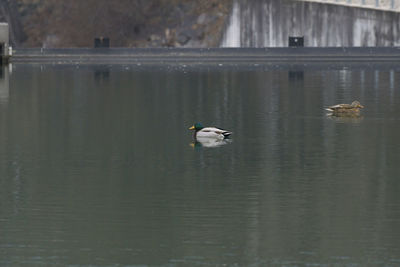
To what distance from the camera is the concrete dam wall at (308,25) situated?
92.0 metres

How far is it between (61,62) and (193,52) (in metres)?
10.7

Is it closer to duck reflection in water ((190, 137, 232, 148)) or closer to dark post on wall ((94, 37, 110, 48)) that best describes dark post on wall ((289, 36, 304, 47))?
dark post on wall ((94, 37, 110, 48))

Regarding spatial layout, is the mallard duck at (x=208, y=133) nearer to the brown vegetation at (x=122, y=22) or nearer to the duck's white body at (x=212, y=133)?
the duck's white body at (x=212, y=133)

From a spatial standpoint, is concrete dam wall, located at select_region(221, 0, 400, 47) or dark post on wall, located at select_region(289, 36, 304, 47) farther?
dark post on wall, located at select_region(289, 36, 304, 47)

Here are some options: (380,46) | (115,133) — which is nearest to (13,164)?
(115,133)

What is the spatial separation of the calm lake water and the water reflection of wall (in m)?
1.31

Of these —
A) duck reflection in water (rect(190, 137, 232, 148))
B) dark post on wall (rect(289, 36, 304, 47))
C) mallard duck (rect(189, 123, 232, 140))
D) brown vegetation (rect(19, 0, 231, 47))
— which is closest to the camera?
duck reflection in water (rect(190, 137, 232, 148))

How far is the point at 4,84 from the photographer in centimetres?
6800

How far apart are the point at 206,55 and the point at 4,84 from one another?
1193 inches

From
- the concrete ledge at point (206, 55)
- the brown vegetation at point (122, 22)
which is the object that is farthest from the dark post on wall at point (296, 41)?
the brown vegetation at point (122, 22)

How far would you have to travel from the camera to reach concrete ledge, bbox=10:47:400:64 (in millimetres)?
91000

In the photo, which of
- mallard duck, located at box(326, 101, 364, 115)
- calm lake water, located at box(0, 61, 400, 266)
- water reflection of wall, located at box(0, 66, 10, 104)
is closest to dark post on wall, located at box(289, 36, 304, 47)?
water reflection of wall, located at box(0, 66, 10, 104)

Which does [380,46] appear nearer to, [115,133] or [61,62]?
[61,62]

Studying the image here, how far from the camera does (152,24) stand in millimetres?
116625
